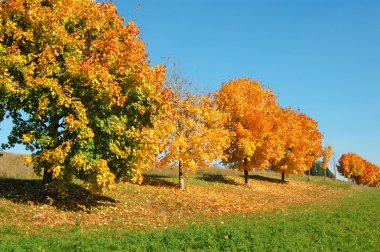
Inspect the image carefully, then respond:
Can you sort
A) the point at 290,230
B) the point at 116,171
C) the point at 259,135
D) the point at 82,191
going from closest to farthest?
the point at 290,230 → the point at 116,171 → the point at 82,191 → the point at 259,135

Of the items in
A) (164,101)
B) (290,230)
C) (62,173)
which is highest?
(164,101)

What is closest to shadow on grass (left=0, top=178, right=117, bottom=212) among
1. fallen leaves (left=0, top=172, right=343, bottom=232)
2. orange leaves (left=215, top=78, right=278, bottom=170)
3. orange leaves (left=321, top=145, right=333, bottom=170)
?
fallen leaves (left=0, top=172, right=343, bottom=232)

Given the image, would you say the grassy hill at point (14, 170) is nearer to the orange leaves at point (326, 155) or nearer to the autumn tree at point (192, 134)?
the autumn tree at point (192, 134)

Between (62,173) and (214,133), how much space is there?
17.1 m

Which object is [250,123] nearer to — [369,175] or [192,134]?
[192,134]

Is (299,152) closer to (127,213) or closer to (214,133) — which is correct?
(214,133)

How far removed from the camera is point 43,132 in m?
19.4

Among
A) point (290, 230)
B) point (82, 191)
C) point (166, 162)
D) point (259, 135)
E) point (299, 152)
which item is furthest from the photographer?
point (299, 152)

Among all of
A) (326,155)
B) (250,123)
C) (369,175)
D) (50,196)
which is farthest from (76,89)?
(369,175)

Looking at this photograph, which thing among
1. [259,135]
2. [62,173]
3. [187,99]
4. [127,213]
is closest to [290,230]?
[127,213]

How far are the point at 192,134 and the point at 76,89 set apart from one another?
16.0 meters

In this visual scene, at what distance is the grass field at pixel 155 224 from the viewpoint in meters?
14.3

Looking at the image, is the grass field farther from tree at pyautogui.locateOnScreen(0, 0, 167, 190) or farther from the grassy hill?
the grassy hill

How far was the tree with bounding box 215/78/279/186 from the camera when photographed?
134 ft
